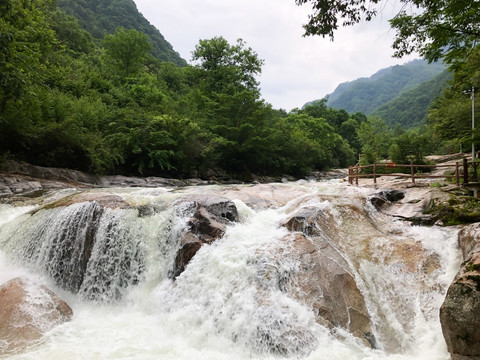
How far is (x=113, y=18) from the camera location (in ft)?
250

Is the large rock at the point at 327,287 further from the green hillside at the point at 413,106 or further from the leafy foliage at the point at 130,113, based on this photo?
the green hillside at the point at 413,106

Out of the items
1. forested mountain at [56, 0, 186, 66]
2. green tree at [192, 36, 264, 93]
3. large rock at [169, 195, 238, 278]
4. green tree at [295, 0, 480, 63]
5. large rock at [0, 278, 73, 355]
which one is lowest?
large rock at [0, 278, 73, 355]

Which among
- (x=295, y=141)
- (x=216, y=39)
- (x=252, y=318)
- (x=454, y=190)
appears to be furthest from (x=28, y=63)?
(x=216, y=39)

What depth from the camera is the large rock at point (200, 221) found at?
7.06 meters

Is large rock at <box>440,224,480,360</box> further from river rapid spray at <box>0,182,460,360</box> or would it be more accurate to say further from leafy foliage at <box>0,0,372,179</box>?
leafy foliage at <box>0,0,372,179</box>

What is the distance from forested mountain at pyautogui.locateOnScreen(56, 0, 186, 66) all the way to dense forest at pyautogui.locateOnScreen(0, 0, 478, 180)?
31.8 meters

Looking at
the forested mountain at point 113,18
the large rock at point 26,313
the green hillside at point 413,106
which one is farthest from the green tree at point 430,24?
the green hillside at point 413,106

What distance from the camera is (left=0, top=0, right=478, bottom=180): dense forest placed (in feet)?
45.0

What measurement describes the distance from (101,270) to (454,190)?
10.6 m

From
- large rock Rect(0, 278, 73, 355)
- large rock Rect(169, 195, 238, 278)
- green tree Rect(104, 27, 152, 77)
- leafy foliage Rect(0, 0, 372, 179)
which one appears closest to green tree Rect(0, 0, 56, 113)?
leafy foliage Rect(0, 0, 372, 179)

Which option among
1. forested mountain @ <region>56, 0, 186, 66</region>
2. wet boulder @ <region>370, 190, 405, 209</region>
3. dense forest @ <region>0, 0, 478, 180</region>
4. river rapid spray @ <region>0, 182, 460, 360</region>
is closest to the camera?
river rapid spray @ <region>0, 182, 460, 360</region>

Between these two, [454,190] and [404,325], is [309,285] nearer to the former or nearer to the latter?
[404,325]

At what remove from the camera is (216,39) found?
37.2 meters

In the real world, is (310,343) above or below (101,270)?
below
